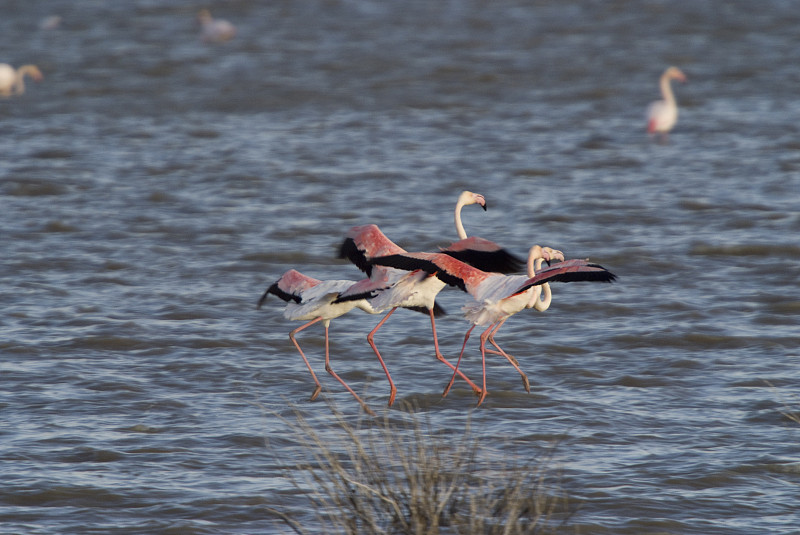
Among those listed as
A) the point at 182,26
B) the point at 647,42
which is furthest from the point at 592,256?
the point at 182,26

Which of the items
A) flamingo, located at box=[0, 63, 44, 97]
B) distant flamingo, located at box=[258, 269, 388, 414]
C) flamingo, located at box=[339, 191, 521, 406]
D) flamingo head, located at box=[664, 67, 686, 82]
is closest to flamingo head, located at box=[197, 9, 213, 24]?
flamingo, located at box=[0, 63, 44, 97]

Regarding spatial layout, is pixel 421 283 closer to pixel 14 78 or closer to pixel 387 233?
pixel 387 233

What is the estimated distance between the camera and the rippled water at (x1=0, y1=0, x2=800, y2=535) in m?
6.61

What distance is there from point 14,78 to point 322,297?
40.0 ft

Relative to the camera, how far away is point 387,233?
461 inches

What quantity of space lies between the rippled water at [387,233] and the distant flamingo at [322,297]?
0.49 meters

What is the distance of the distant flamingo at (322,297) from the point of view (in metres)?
7.32

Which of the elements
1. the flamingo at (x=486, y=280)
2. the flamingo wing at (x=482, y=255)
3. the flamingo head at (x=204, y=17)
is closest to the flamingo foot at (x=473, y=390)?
the flamingo at (x=486, y=280)

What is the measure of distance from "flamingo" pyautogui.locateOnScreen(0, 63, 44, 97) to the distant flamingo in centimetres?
1148

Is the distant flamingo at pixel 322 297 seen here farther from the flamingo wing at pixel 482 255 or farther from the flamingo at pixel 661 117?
the flamingo at pixel 661 117

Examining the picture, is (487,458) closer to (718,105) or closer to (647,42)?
(718,105)

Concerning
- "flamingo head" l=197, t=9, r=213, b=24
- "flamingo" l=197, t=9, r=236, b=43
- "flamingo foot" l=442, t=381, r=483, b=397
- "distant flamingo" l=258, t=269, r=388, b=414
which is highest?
"flamingo head" l=197, t=9, r=213, b=24

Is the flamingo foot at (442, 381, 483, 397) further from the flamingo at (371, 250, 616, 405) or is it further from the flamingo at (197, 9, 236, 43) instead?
the flamingo at (197, 9, 236, 43)

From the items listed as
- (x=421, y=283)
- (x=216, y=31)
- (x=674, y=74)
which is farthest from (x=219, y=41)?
(x=421, y=283)
